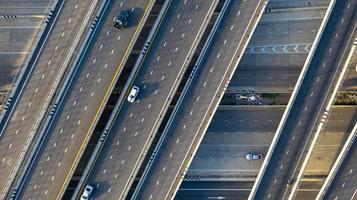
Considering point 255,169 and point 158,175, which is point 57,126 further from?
point 255,169

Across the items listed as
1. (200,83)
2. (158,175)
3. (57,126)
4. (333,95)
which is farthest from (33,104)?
(333,95)

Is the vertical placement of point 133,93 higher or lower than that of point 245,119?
lower

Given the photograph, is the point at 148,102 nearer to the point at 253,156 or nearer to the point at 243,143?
the point at 243,143

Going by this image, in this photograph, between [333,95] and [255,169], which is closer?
[333,95]

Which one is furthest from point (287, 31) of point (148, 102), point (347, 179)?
point (148, 102)

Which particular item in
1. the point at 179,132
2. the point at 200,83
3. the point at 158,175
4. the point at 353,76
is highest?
the point at 353,76
